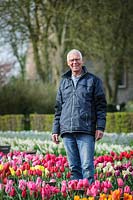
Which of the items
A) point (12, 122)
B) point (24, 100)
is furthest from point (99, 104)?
point (24, 100)

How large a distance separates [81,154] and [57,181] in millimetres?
402

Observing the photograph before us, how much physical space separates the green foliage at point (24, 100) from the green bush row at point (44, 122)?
2972 mm

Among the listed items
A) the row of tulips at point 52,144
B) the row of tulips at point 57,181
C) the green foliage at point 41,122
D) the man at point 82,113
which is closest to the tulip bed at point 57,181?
the row of tulips at point 57,181

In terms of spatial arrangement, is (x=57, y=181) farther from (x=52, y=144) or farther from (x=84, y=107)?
(x=52, y=144)

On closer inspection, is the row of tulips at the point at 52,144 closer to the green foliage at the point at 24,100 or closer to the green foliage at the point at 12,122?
the green foliage at the point at 12,122

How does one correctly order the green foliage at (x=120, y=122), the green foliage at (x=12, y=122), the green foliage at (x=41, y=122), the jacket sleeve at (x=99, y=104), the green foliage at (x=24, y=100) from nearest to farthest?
the jacket sleeve at (x=99, y=104) < the green foliage at (x=120, y=122) < the green foliage at (x=41, y=122) < the green foliage at (x=12, y=122) < the green foliage at (x=24, y=100)

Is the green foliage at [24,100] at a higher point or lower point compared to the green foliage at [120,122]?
higher

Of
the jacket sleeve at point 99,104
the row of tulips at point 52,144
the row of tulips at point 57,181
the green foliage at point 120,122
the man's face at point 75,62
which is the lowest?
Result: the row of tulips at point 57,181

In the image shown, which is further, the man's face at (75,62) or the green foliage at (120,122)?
the green foliage at (120,122)

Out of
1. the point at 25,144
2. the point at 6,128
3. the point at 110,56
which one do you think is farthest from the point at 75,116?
the point at 110,56

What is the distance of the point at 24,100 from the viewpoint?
26.3 m

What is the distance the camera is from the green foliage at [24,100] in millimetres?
26047

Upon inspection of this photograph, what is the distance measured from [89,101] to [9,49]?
79.6 ft

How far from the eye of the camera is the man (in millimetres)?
6770
